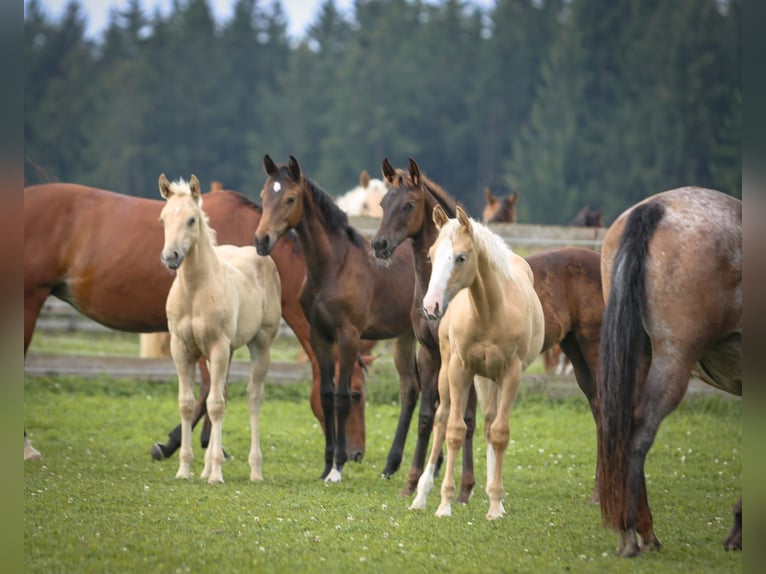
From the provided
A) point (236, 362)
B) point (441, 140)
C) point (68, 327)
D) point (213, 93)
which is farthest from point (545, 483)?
point (213, 93)

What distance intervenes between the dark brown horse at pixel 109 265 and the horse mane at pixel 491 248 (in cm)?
295

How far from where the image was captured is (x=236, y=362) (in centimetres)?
1300

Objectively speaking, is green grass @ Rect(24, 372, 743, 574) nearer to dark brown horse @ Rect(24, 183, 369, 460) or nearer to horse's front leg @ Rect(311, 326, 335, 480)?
horse's front leg @ Rect(311, 326, 335, 480)

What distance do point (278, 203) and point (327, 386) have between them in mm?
1499

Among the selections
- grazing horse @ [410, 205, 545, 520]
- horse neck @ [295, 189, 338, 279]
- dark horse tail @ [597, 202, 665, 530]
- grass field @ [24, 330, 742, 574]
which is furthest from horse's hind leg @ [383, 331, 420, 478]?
dark horse tail @ [597, 202, 665, 530]

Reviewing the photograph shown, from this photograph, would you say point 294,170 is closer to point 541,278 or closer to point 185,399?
point 185,399

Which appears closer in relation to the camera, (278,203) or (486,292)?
(486,292)

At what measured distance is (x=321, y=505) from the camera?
6910 mm

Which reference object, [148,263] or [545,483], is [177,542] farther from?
[148,263]

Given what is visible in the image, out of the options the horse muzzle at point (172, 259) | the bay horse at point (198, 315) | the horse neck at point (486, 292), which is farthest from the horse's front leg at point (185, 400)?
the horse neck at point (486, 292)

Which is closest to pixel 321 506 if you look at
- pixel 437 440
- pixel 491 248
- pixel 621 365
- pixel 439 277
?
pixel 437 440

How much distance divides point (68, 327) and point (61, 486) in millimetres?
12627

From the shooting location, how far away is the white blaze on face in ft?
19.6

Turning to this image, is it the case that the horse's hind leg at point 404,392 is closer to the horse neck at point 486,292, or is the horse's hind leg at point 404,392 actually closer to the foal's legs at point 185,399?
the foal's legs at point 185,399
